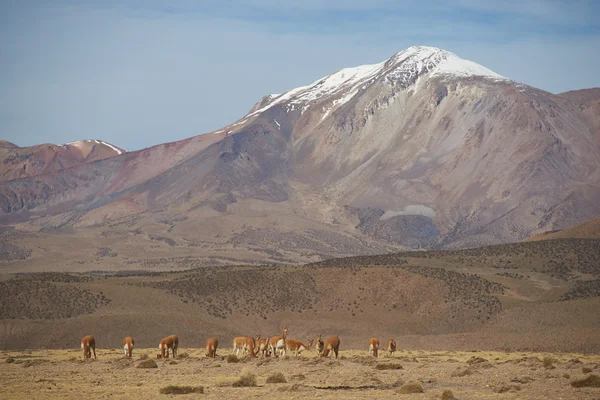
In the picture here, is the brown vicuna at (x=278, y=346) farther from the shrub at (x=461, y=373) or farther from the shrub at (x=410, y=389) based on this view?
the shrub at (x=410, y=389)

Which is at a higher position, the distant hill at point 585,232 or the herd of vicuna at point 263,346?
the distant hill at point 585,232

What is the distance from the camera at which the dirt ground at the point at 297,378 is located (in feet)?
94.6

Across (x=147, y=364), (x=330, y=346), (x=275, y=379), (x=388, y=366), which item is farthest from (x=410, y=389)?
(x=330, y=346)

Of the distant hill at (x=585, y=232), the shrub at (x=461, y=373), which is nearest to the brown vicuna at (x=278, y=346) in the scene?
the shrub at (x=461, y=373)

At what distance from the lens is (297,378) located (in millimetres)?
33438

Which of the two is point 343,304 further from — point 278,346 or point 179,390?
point 179,390

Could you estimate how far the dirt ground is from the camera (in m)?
28.8

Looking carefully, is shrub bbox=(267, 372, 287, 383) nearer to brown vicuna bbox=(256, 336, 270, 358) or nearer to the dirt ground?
the dirt ground

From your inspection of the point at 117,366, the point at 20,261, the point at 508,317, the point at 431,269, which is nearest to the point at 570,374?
the point at 117,366

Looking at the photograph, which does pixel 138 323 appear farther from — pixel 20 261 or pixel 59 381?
pixel 20 261

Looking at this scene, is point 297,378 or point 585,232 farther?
point 585,232

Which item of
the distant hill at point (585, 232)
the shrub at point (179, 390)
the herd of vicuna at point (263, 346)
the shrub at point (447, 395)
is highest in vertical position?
the distant hill at point (585, 232)

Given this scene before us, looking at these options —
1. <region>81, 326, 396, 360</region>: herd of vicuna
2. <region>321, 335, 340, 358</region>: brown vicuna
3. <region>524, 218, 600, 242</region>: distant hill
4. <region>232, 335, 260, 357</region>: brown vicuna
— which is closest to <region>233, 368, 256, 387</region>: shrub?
<region>81, 326, 396, 360</region>: herd of vicuna

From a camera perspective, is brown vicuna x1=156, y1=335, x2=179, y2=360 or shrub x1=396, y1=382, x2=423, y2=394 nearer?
shrub x1=396, y1=382, x2=423, y2=394
